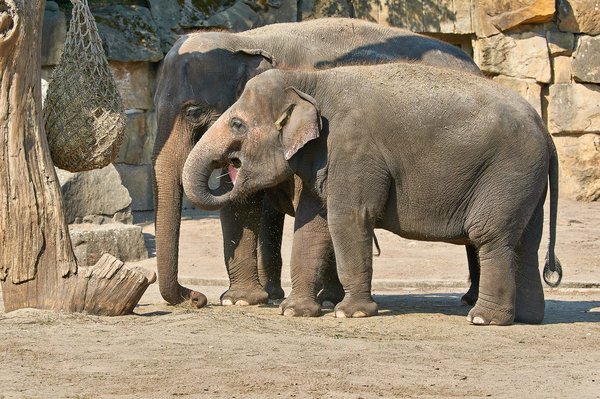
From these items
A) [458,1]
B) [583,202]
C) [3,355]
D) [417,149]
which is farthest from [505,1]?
[3,355]

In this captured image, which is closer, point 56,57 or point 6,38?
point 6,38

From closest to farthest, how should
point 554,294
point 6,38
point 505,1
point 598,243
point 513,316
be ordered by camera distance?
point 6,38 → point 513,316 → point 554,294 → point 598,243 → point 505,1

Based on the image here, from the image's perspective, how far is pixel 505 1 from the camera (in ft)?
56.1

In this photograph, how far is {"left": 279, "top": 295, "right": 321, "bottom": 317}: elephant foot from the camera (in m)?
8.30

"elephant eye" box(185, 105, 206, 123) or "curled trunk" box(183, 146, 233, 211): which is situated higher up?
"elephant eye" box(185, 105, 206, 123)

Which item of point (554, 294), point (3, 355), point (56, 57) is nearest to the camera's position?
point (3, 355)

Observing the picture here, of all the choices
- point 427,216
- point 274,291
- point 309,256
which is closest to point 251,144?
point 309,256

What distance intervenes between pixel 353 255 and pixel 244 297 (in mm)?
1279

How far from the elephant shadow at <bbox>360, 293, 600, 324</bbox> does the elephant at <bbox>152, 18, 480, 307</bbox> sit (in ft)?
1.88

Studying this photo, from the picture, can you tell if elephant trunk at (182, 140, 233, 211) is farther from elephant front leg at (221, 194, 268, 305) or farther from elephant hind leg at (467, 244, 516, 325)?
elephant hind leg at (467, 244, 516, 325)

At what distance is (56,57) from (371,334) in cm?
910

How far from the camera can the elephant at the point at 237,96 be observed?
888 centimetres

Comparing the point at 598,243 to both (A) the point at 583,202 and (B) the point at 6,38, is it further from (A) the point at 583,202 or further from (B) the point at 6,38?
(B) the point at 6,38

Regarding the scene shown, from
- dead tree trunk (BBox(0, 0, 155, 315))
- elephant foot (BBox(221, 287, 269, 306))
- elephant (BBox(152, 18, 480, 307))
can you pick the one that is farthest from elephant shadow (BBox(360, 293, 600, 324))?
dead tree trunk (BBox(0, 0, 155, 315))
